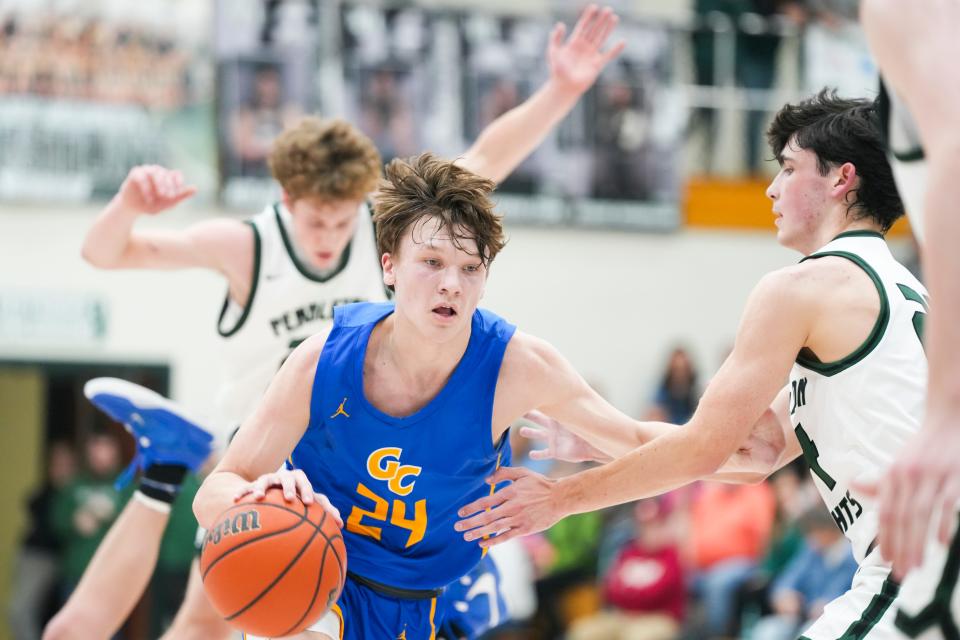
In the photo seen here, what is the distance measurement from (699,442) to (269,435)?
125 centimetres

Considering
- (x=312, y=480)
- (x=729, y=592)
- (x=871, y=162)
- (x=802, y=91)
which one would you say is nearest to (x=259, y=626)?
(x=312, y=480)

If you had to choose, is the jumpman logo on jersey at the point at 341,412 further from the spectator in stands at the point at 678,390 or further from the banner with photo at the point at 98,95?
the spectator in stands at the point at 678,390

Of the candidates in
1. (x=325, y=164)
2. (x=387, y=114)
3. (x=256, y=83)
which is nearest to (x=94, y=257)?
(x=325, y=164)

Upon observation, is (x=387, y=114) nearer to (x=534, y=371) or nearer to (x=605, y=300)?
(x=605, y=300)

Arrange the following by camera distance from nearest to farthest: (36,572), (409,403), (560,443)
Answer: (409,403) < (560,443) < (36,572)

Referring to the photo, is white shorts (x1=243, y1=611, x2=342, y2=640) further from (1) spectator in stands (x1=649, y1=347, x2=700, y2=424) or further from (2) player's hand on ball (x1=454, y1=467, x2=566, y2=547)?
(1) spectator in stands (x1=649, y1=347, x2=700, y2=424)

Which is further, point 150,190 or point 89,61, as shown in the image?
point 89,61

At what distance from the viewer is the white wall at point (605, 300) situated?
41.0ft

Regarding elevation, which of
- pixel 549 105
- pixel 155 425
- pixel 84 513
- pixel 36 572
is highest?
pixel 549 105

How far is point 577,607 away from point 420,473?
738 centimetres

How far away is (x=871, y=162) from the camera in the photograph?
13.1 feet

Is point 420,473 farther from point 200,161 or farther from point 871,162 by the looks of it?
point 200,161

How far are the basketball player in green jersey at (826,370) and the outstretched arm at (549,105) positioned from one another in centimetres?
184

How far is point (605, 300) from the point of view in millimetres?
14039
